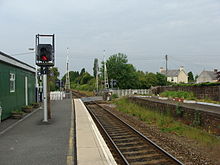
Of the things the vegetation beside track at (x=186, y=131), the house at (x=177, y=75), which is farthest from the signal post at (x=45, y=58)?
the house at (x=177, y=75)

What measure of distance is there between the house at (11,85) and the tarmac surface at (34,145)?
81.6 inches

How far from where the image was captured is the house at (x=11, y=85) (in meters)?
12.2

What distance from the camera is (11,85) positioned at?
46.4ft

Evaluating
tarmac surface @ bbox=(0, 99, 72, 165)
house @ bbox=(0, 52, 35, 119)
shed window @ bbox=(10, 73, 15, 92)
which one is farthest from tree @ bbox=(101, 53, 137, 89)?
tarmac surface @ bbox=(0, 99, 72, 165)

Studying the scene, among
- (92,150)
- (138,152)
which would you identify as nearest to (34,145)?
(92,150)

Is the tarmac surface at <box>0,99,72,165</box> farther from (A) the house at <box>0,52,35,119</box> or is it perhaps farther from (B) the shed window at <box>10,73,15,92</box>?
(B) the shed window at <box>10,73,15,92</box>

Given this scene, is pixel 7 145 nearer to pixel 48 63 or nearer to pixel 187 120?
pixel 48 63

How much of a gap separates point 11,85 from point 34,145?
24.9 ft

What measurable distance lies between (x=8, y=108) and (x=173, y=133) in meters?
8.32

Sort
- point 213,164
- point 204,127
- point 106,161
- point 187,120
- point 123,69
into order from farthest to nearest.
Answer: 1. point 123,69
2. point 187,120
3. point 204,127
4. point 213,164
5. point 106,161

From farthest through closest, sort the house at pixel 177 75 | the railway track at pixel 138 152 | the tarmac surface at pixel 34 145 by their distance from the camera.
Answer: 1. the house at pixel 177 75
2. the railway track at pixel 138 152
3. the tarmac surface at pixel 34 145

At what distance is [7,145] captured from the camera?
7.54m

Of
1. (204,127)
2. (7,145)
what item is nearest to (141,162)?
(7,145)

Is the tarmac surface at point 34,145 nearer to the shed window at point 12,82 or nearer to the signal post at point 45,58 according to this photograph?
the signal post at point 45,58
